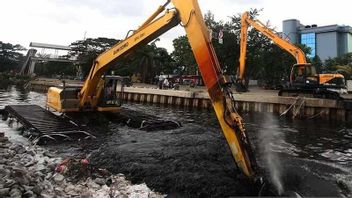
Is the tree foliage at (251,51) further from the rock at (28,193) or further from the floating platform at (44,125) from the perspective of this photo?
the rock at (28,193)

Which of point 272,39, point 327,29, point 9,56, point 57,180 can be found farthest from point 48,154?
point 327,29

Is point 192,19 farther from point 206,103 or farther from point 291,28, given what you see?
point 291,28

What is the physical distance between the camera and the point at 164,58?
59.9 metres

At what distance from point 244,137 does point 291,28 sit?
310 feet

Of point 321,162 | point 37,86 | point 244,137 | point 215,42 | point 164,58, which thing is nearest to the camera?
point 244,137

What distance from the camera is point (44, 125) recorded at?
41.8 ft

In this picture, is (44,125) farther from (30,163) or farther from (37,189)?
(37,189)

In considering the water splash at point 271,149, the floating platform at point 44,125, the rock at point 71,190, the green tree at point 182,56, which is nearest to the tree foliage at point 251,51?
the green tree at point 182,56

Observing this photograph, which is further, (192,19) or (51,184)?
(192,19)

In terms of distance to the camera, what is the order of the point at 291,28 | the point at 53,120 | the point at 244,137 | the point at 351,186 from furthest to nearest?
the point at 291,28, the point at 53,120, the point at 351,186, the point at 244,137

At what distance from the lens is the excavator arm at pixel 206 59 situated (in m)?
6.90

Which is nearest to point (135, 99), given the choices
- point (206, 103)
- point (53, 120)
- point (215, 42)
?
point (206, 103)

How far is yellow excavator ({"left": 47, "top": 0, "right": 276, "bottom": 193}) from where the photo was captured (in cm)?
694

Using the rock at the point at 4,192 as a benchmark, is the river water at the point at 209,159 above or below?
below
